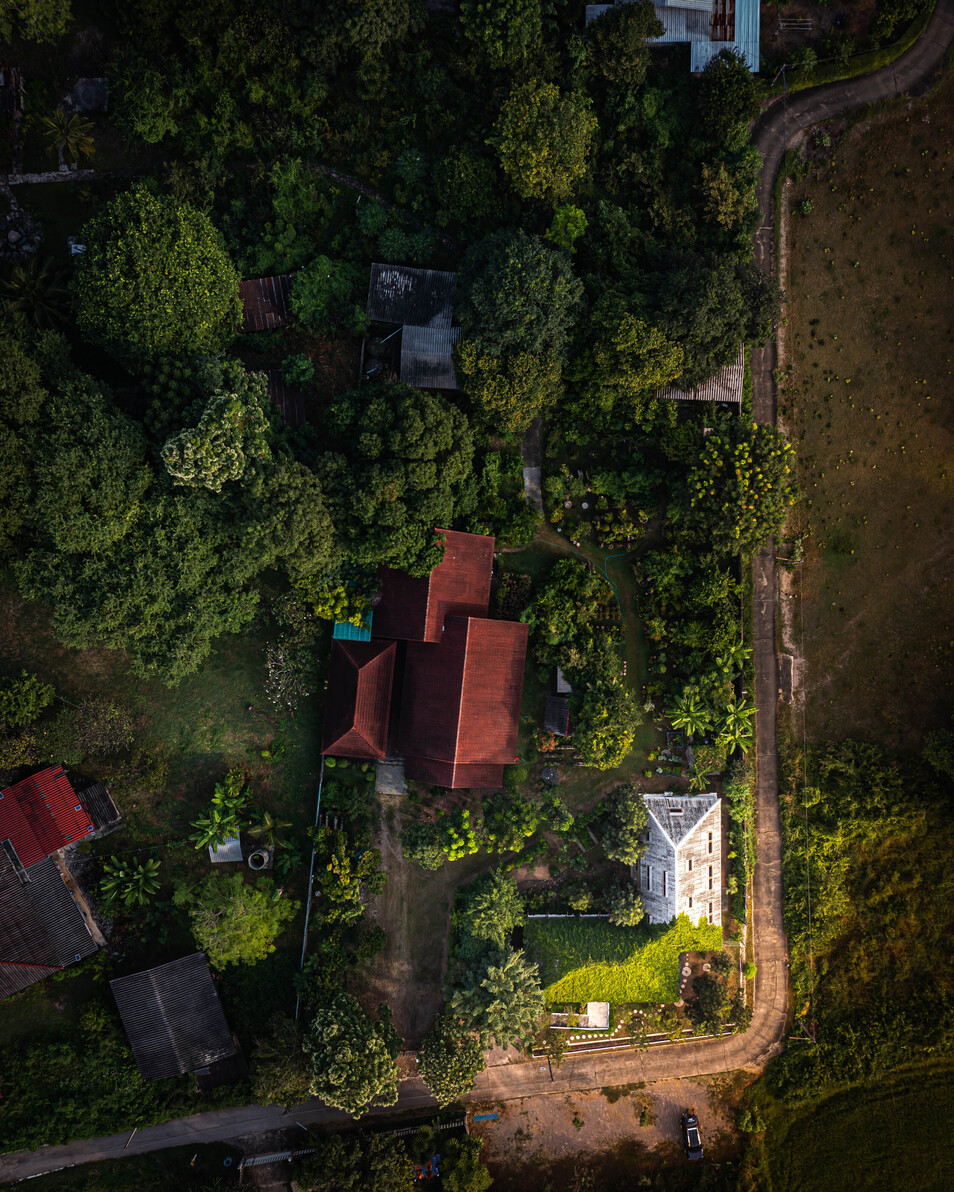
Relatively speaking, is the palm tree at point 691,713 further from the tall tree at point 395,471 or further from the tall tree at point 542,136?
the tall tree at point 542,136

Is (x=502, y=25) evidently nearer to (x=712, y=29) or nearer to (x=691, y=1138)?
(x=712, y=29)

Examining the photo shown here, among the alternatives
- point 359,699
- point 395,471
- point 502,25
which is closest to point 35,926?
point 359,699

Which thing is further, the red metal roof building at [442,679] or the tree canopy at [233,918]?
the red metal roof building at [442,679]

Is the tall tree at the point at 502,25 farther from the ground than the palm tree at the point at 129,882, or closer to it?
farther from the ground

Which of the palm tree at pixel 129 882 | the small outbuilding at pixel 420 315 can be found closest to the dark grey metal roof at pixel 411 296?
the small outbuilding at pixel 420 315

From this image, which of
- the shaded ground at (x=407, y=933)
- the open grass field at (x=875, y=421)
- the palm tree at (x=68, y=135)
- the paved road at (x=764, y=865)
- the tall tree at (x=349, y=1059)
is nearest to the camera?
the tall tree at (x=349, y=1059)

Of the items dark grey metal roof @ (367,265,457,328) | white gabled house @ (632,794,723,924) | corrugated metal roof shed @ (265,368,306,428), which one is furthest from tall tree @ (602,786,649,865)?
dark grey metal roof @ (367,265,457,328)

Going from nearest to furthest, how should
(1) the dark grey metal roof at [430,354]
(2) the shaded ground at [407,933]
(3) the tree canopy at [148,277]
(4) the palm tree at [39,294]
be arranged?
(3) the tree canopy at [148,277] → (4) the palm tree at [39,294] → (1) the dark grey metal roof at [430,354] → (2) the shaded ground at [407,933]
